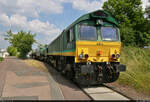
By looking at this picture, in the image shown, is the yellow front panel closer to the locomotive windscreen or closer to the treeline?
the locomotive windscreen

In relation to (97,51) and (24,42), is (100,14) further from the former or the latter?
(24,42)

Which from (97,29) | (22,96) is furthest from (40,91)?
(97,29)

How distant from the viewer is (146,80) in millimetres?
5945

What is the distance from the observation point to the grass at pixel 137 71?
585 centimetres

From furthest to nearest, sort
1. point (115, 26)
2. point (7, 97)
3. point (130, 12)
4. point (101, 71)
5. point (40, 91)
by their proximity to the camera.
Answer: point (130, 12) → point (115, 26) → point (101, 71) → point (40, 91) → point (7, 97)

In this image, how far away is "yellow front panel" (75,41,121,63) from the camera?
18.7ft

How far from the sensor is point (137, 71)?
712 centimetres

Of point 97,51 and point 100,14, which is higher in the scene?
point 100,14

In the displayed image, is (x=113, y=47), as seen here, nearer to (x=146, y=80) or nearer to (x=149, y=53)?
(x=146, y=80)

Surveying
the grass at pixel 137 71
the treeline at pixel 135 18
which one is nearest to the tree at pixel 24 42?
the treeline at pixel 135 18

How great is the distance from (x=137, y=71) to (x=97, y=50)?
2.95 m

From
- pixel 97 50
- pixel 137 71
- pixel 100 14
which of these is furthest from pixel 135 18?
pixel 97 50

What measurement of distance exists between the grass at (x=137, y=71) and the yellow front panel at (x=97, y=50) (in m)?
1.40

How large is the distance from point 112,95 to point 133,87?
1656 mm
